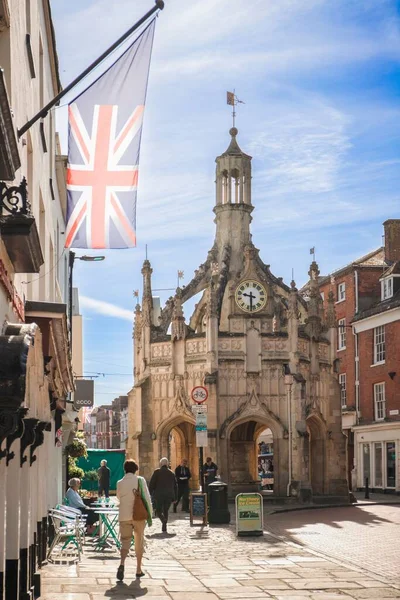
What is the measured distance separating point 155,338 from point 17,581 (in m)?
31.9

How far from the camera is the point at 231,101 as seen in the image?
46469 mm

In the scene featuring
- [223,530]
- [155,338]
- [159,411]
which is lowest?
[223,530]

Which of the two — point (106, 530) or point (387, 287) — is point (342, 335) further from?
point (106, 530)

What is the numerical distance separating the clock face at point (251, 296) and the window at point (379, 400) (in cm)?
1265

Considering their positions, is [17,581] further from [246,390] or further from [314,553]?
[246,390]

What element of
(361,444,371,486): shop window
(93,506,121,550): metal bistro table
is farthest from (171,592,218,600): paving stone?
(361,444,371,486): shop window

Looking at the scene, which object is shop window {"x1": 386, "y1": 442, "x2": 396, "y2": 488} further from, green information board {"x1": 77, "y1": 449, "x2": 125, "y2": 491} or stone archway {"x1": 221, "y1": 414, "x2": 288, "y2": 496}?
green information board {"x1": 77, "y1": 449, "x2": 125, "y2": 491}

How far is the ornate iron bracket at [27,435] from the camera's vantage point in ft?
34.1

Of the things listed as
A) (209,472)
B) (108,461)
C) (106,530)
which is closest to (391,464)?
(108,461)

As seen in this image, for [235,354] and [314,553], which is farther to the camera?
[235,354]

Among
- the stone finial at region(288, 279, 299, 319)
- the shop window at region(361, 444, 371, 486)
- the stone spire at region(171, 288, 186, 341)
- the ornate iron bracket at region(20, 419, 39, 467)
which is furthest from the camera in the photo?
the shop window at region(361, 444, 371, 486)

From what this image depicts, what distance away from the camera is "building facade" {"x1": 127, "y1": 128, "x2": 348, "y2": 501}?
3941 centimetres

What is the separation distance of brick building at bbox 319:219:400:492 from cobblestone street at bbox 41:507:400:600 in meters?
27.4

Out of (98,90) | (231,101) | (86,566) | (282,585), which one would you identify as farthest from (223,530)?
(231,101)
